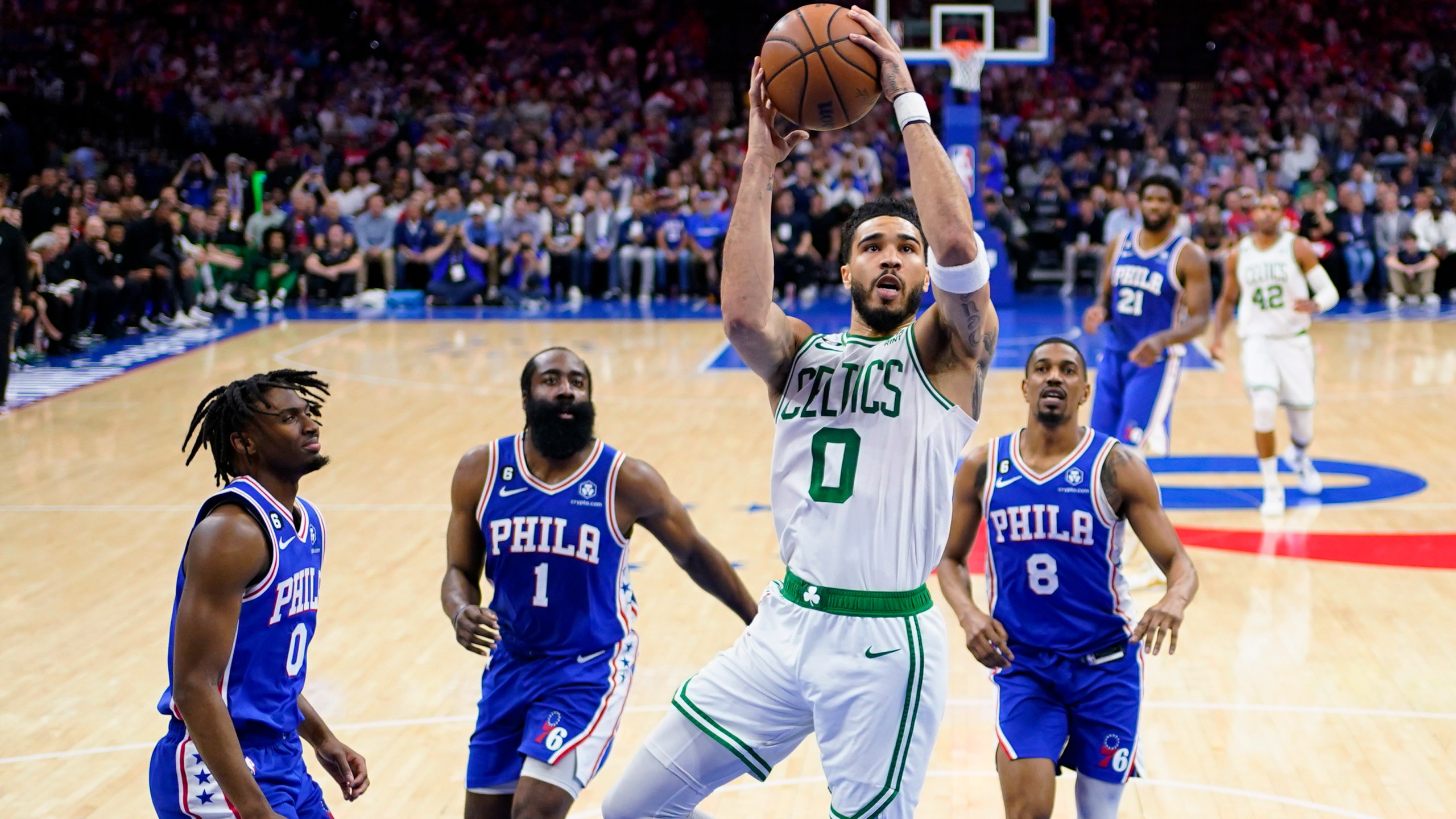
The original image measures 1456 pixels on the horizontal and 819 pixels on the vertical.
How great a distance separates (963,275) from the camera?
330 cm

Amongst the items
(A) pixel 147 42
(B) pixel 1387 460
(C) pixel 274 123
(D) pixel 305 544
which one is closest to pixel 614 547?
(D) pixel 305 544

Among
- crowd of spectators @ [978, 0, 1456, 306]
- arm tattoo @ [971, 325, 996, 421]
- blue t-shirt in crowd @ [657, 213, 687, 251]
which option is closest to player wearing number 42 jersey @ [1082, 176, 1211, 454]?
arm tattoo @ [971, 325, 996, 421]

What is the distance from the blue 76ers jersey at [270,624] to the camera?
335cm

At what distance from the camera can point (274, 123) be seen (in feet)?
77.2

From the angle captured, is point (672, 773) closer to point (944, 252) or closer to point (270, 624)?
point (270, 624)

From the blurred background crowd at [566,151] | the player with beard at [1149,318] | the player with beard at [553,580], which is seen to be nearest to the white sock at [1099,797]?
the player with beard at [553,580]

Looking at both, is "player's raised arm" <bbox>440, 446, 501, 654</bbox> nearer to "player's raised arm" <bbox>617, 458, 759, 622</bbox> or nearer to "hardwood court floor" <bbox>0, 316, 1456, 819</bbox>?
"player's raised arm" <bbox>617, 458, 759, 622</bbox>

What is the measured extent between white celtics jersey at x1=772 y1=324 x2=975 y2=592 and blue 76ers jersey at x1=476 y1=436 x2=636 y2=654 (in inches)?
36.3

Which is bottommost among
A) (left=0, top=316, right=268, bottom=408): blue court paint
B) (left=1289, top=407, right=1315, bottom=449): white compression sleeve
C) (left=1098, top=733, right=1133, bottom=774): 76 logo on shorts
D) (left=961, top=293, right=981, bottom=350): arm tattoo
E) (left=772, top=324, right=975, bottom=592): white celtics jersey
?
(left=0, top=316, right=268, bottom=408): blue court paint

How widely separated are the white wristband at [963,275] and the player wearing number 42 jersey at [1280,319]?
6.40 meters

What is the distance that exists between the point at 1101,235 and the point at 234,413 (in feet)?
58.3

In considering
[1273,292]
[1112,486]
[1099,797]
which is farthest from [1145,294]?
[1099,797]

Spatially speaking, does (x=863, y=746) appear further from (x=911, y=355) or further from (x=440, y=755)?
(x=440, y=755)

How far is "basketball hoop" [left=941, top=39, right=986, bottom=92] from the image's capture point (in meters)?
16.6
